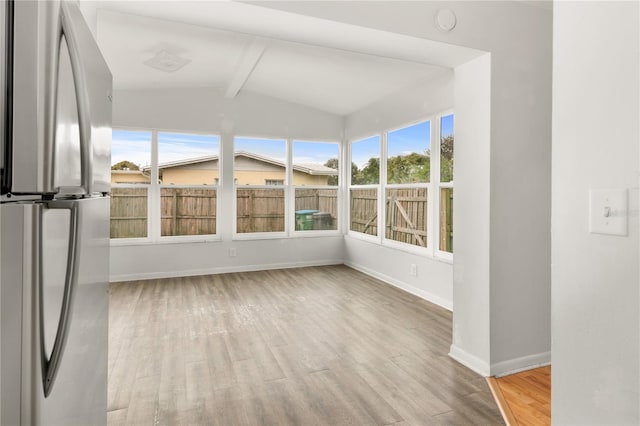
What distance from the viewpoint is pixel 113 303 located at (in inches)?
162

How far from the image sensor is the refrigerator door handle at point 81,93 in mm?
867

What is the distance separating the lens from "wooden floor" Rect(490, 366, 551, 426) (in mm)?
2131

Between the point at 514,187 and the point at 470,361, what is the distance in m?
1.24

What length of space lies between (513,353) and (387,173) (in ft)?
10.1

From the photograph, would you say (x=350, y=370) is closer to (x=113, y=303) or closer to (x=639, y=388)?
(x=639, y=388)

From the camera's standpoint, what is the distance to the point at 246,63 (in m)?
4.24

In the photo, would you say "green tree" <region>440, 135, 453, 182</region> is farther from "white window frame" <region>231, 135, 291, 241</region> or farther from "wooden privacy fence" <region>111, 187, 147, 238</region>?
"wooden privacy fence" <region>111, 187, 147, 238</region>

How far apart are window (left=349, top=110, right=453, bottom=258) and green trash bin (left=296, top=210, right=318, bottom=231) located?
656 mm

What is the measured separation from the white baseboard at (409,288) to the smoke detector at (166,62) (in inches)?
141

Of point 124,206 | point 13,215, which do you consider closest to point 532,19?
point 13,215

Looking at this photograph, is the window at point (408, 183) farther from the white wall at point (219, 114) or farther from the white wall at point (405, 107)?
the white wall at point (219, 114)

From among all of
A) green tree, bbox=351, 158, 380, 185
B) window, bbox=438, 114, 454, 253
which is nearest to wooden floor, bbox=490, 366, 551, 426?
window, bbox=438, 114, 454, 253

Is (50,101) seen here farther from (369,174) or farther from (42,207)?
(369,174)

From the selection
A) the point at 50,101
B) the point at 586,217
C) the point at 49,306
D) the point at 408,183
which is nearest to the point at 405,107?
the point at 408,183
